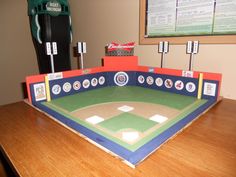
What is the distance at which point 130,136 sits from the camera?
2.33 ft

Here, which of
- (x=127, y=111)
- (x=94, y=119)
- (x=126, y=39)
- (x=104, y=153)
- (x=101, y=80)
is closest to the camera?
(x=104, y=153)

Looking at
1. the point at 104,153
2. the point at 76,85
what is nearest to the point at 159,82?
the point at 76,85

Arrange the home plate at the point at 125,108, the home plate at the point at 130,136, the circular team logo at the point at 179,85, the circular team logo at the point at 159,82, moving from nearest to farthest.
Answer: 1. the home plate at the point at 130,136
2. the home plate at the point at 125,108
3. the circular team logo at the point at 179,85
4. the circular team logo at the point at 159,82

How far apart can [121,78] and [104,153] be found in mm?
988

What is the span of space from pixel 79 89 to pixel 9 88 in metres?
1.46

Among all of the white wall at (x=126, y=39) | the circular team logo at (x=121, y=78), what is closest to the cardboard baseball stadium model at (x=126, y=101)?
the circular team logo at (x=121, y=78)

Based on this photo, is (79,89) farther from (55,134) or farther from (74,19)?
(74,19)

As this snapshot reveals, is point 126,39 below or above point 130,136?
above

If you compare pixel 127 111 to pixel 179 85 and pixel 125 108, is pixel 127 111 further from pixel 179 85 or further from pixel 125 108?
pixel 179 85

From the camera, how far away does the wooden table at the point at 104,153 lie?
54cm

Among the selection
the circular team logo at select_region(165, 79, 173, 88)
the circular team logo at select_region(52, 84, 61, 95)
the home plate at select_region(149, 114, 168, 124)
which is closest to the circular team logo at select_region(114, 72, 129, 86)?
the circular team logo at select_region(165, 79, 173, 88)

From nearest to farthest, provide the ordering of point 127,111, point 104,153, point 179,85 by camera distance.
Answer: point 104,153 < point 127,111 < point 179,85

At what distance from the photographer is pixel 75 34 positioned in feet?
8.20

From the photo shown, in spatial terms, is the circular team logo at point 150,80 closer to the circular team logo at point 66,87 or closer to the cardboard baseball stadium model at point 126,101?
the cardboard baseball stadium model at point 126,101
